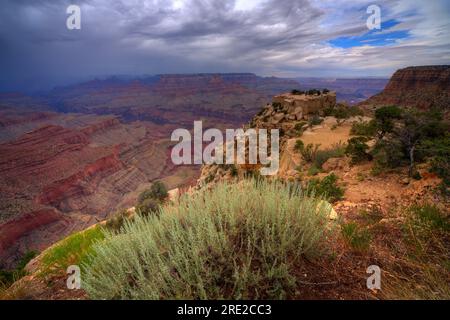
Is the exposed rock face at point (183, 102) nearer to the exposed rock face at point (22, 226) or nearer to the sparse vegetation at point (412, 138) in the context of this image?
the exposed rock face at point (22, 226)

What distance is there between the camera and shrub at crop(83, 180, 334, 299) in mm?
2160

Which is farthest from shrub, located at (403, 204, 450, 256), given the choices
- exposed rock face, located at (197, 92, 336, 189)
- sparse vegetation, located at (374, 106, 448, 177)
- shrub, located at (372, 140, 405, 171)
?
A: exposed rock face, located at (197, 92, 336, 189)

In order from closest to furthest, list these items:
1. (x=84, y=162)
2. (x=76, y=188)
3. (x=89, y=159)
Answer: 1. (x=76, y=188)
2. (x=84, y=162)
3. (x=89, y=159)

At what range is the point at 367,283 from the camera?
2494 millimetres

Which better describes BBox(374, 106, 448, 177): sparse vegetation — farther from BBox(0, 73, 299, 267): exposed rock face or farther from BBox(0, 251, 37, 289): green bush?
BBox(0, 73, 299, 267): exposed rock face

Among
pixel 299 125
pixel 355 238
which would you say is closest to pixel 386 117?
pixel 299 125

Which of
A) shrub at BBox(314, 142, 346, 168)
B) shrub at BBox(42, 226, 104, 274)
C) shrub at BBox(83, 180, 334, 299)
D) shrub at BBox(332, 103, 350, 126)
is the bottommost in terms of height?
shrub at BBox(42, 226, 104, 274)

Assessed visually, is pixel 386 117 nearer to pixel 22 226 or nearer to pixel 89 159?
pixel 22 226

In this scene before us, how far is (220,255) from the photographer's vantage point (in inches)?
95.0

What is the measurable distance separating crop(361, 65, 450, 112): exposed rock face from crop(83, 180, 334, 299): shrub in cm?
4340

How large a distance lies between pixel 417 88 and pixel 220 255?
65839mm

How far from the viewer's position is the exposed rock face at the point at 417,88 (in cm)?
4284
